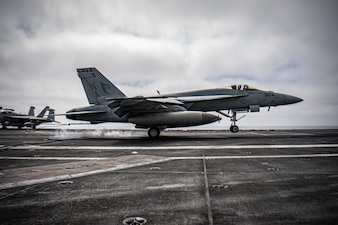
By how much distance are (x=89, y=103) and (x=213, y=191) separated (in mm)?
14893

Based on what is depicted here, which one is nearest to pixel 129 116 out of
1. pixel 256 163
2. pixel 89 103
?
pixel 89 103

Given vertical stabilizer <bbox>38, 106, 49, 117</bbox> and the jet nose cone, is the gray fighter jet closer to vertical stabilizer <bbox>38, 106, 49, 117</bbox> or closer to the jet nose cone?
the jet nose cone

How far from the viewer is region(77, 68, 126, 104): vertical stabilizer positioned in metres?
16.7

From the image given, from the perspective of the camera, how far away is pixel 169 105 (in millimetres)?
14367

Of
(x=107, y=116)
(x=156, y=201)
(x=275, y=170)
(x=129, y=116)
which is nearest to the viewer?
(x=156, y=201)

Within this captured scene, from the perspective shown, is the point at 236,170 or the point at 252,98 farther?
the point at 252,98

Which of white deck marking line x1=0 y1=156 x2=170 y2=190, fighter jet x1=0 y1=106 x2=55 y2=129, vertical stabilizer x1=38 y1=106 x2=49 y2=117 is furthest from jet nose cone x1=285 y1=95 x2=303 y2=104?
vertical stabilizer x1=38 y1=106 x2=49 y2=117

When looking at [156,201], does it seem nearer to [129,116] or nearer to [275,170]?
[275,170]

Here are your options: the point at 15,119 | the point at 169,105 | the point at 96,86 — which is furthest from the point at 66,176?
the point at 15,119

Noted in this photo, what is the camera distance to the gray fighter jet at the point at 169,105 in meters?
14.0

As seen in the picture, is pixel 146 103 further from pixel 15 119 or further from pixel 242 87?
pixel 15 119

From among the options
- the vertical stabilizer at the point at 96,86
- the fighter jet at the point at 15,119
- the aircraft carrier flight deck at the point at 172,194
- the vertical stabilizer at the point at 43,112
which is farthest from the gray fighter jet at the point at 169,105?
the vertical stabilizer at the point at 43,112

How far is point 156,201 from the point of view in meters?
3.22

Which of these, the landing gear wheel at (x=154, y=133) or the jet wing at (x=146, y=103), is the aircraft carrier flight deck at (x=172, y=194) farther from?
the landing gear wheel at (x=154, y=133)
